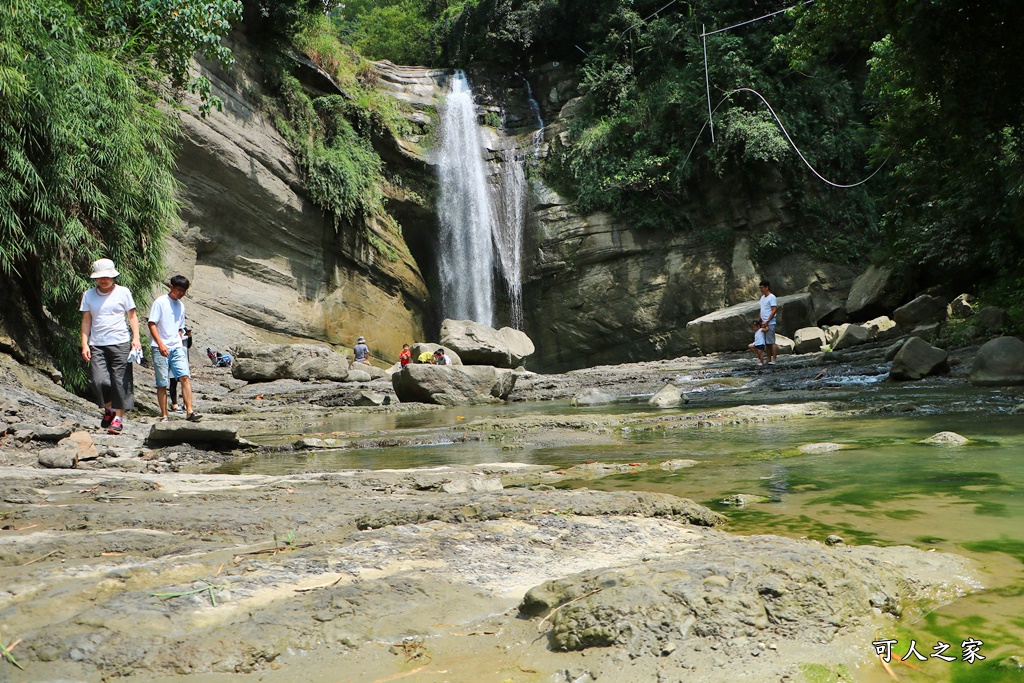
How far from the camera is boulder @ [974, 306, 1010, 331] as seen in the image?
477 inches

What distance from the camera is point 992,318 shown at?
12305 millimetres

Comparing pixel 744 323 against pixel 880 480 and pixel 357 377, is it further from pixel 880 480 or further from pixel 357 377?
pixel 880 480

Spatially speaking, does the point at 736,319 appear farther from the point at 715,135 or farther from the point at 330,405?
the point at 330,405

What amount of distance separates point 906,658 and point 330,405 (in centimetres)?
1121

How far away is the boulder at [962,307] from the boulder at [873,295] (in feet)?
8.88

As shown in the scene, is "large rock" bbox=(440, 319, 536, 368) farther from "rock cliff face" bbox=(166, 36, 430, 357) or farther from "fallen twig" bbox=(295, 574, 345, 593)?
"fallen twig" bbox=(295, 574, 345, 593)

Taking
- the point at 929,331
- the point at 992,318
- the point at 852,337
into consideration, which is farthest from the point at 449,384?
the point at 929,331

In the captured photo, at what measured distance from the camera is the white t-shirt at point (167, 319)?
800 cm

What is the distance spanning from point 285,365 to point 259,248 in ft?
18.9

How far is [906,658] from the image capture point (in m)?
1.67

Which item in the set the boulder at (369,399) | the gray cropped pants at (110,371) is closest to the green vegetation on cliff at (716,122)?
the boulder at (369,399)

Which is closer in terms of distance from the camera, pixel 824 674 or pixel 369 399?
pixel 824 674

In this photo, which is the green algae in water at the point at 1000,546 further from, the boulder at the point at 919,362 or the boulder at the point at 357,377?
the boulder at the point at 357,377

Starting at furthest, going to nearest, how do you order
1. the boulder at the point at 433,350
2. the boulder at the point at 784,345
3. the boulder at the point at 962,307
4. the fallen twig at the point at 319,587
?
the boulder at the point at 433,350, the boulder at the point at 784,345, the boulder at the point at 962,307, the fallen twig at the point at 319,587
